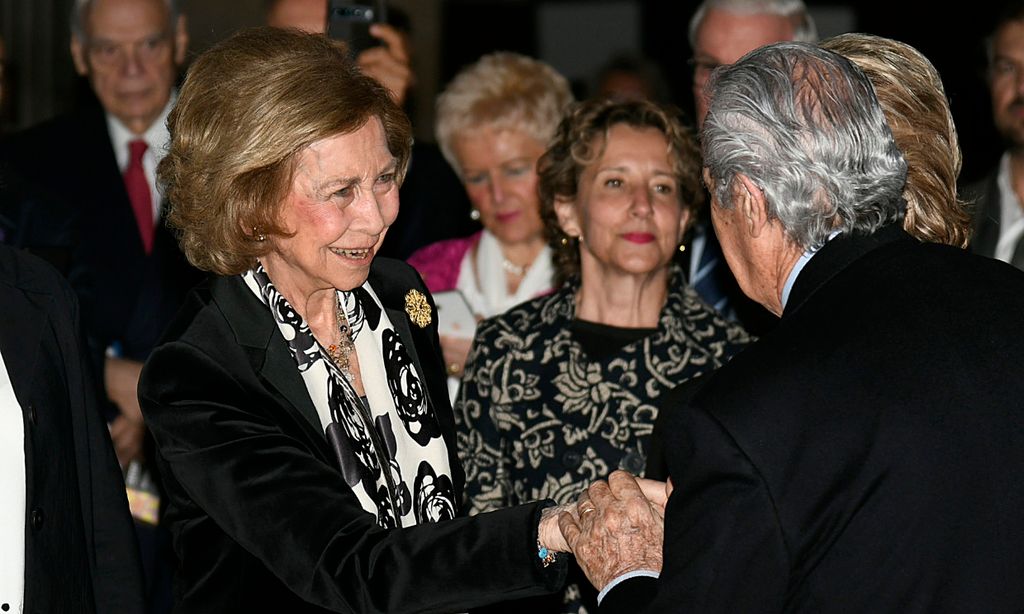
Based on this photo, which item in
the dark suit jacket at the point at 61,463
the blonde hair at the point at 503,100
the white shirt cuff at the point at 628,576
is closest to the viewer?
the white shirt cuff at the point at 628,576

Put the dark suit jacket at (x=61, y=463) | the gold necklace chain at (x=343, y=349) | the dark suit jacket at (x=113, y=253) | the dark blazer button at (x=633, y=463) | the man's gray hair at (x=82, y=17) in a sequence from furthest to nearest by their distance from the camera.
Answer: the man's gray hair at (x=82, y=17)
the dark suit jacket at (x=113, y=253)
the dark blazer button at (x=633, y=463)
the gold necklace chain at (x=343, y=349)
the dark suit jacket at (x=61, y=463)

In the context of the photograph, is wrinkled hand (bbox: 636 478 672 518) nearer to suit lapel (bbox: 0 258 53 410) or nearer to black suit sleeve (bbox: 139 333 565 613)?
black suit sleeve (bbox: 139 333 565 613)

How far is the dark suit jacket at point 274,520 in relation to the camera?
2.31 metres

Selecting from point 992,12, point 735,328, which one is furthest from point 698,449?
point 992,12

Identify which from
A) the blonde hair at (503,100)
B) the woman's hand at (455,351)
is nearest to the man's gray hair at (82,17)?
the blonde hair at (503,100)

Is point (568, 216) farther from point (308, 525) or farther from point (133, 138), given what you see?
point (133, 138)

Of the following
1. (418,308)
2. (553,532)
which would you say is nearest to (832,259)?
(553,532)

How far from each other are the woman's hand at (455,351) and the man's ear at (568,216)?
50cm

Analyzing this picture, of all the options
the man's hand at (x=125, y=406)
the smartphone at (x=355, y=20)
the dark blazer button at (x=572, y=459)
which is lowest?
the man's hand at (x=125, y=406)

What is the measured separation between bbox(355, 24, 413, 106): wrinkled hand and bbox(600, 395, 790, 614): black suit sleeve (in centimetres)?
247

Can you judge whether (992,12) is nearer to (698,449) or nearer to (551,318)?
(551,318)

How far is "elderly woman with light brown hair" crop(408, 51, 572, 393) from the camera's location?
4305 mm

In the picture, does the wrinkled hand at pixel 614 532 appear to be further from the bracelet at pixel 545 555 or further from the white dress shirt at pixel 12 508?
the white dress shirt at pixel 12 508

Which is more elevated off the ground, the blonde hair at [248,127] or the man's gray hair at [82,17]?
the blonde hair at [248,127]
